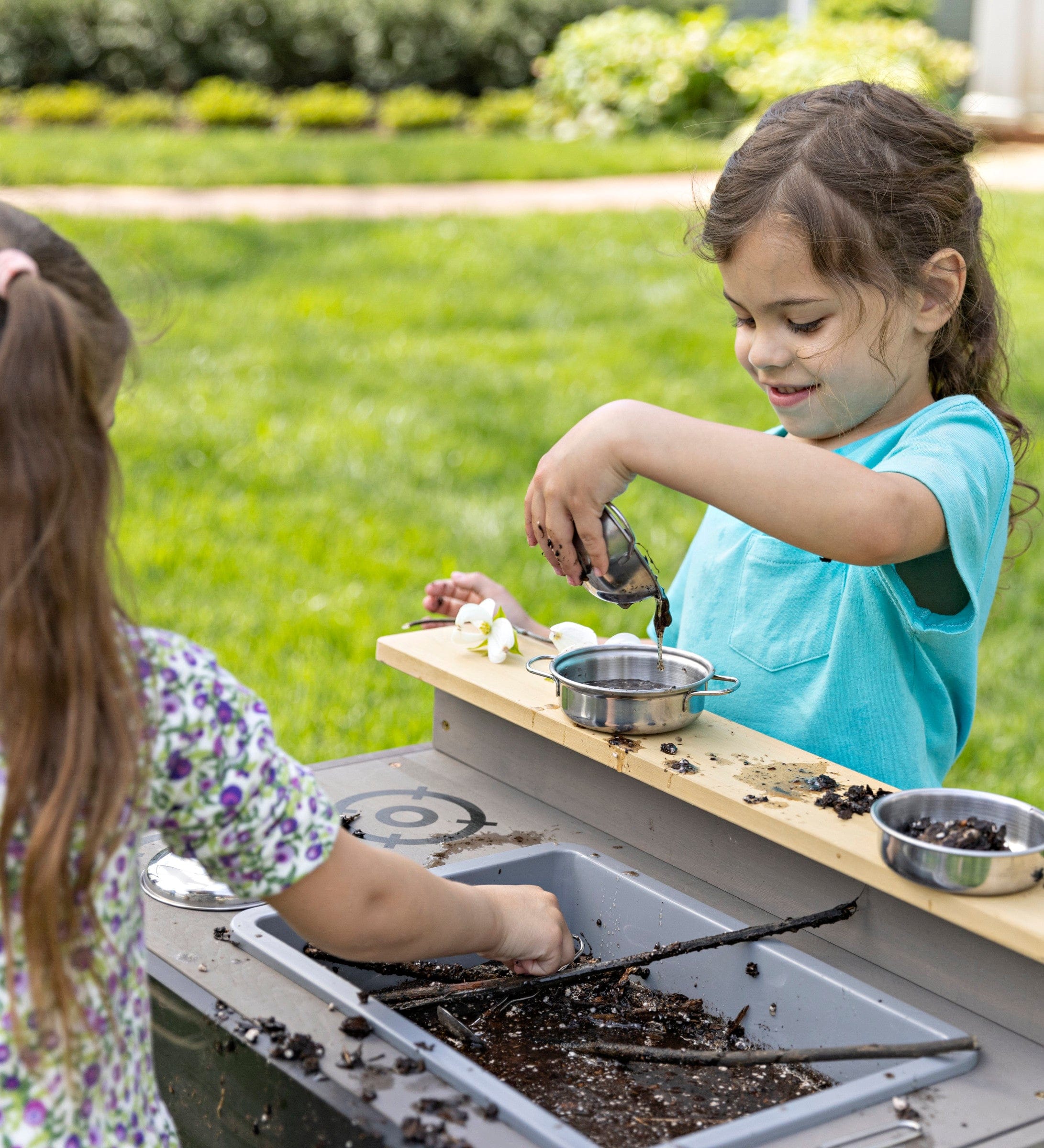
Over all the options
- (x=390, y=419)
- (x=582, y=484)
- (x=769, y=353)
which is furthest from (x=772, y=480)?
(x=390, y=419)

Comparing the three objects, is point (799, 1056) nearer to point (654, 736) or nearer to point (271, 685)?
point (654, 736)

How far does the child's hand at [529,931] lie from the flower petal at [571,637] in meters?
0.49

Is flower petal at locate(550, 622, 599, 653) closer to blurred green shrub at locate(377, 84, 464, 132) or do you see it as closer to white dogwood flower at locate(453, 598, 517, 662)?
white dogwood flower at locate(453, 598, 517, 662)

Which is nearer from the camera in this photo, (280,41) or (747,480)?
(747,480)

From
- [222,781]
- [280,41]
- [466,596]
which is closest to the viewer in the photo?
[222,781]

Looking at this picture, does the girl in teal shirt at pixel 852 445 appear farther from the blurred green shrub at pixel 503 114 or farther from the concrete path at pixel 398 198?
the blurred green shrub at pixel 503 114

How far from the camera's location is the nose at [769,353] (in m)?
1.72

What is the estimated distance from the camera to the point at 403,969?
149 cm

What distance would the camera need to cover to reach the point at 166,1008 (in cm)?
137

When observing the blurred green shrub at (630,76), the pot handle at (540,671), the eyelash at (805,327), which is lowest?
the pot handle at (540,671)

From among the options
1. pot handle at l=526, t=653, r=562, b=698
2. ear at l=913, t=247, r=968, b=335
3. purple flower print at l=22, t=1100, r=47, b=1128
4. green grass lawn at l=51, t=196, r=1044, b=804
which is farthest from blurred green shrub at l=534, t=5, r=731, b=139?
purple flower print at l=22, t=1100, r=47, b=1128

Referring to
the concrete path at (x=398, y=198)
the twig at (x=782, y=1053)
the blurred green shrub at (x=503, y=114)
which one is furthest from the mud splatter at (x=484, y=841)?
the blurred green shrub at (x=503, y=114)

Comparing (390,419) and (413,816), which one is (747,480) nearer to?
(413,816)

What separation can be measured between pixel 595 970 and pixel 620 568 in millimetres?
426
